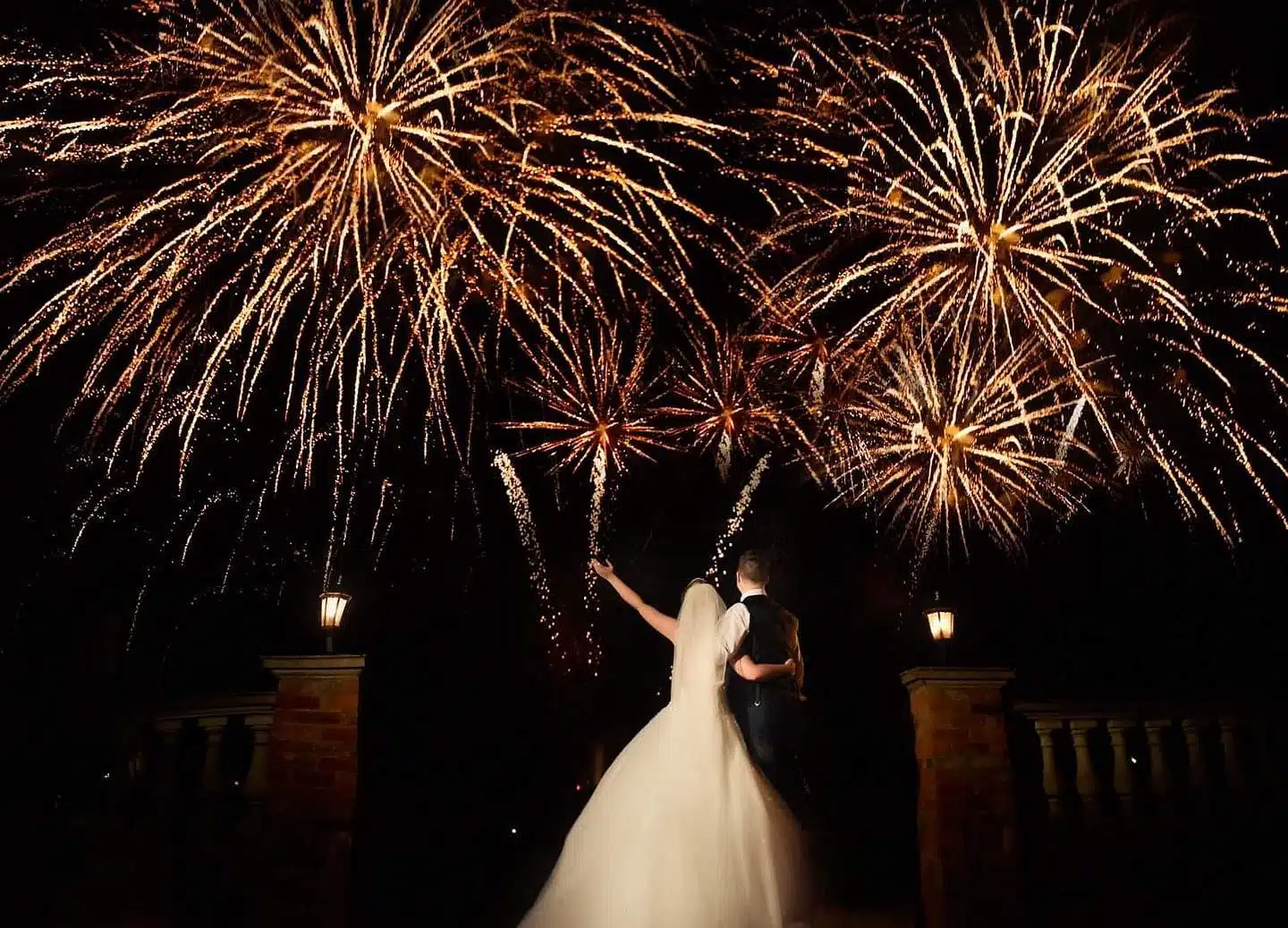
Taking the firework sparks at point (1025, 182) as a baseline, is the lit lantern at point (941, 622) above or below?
below

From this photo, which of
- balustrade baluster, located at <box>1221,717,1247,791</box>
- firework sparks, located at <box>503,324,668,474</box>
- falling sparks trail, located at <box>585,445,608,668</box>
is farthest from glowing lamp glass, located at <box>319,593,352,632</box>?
balustrade baluster, located at <box>1221,717,1247,791</box>

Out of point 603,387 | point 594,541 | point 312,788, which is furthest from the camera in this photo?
point 594,541

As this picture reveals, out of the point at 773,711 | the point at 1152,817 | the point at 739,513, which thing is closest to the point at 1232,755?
the point at 1152,817

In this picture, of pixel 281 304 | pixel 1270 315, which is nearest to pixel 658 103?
pixel 281 304

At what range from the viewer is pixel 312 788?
6562mm

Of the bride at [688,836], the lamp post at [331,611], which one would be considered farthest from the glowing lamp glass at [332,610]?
the bride at [688,836]

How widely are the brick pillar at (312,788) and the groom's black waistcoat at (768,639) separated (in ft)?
8.17

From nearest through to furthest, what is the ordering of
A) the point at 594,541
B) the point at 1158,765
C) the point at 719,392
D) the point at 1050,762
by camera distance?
the point at 1158,765 < the point at 1050,762 < the point at 719,392 < the point at 594,541

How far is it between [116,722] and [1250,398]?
9.83 m

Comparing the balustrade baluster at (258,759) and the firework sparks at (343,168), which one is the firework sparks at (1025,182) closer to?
the firework sparks at (343,168)

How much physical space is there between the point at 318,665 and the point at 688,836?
2723 millimetres

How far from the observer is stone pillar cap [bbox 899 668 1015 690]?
23.5 feet

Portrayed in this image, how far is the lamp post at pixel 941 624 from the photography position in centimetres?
788

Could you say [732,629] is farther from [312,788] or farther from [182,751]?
[182,751]
